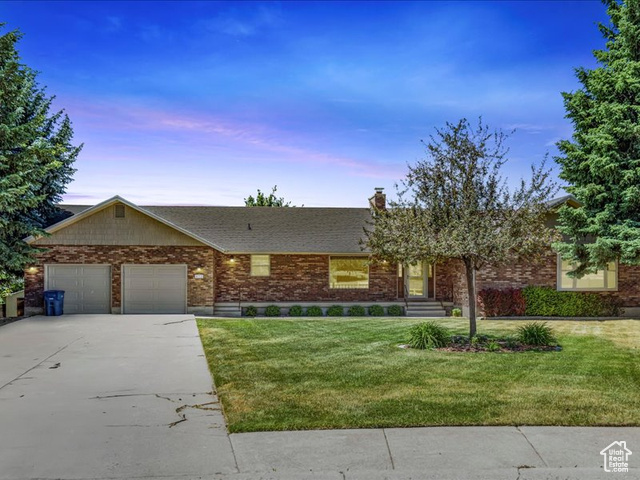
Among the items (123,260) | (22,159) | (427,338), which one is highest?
(22,159)

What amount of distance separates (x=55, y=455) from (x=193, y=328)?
11.6 metres

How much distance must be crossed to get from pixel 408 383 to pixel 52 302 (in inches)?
643

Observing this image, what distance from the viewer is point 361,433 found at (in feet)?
22.0

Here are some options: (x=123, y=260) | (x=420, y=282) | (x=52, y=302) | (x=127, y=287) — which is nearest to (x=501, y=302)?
(x=420, y=282)

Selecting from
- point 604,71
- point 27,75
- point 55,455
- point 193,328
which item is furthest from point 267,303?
point 55,455

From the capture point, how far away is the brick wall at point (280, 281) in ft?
75.8

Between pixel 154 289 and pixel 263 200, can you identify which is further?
pixel 263 200

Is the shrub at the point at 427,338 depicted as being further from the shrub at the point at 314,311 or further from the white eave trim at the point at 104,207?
the white eave trim at the point at 104,207

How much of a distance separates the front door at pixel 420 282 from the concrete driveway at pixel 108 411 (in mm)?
11980

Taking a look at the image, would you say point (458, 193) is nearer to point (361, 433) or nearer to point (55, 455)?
point (361, 433)

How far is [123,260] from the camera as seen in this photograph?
71.2 ft

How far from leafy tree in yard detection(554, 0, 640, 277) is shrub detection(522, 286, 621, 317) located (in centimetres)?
160

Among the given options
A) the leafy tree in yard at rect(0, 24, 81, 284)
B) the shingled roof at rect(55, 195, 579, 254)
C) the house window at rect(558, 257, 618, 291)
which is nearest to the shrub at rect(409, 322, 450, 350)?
the shingled roof at rect(55, 195, 579, 254)

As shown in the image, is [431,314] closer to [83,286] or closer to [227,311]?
[227,311]
